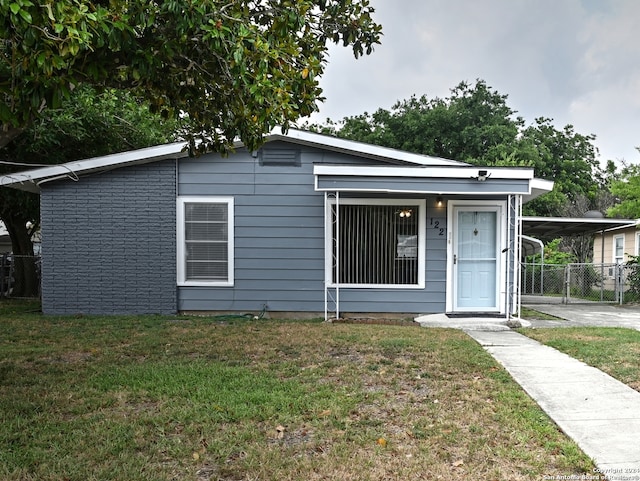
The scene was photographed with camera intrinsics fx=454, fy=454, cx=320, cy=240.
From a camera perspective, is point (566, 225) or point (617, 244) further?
point (617, 244)

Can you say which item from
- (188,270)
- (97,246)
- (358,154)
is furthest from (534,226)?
(97,246)

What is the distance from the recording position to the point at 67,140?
10.5 m

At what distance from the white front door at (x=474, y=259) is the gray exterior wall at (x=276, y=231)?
1.03m

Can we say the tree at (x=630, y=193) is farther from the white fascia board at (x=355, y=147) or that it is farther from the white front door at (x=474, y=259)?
the white fascia board at (x=355, y=147)

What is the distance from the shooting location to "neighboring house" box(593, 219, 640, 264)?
580 inches

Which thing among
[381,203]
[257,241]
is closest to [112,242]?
[257,241]

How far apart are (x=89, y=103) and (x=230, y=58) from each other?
24.5 ft

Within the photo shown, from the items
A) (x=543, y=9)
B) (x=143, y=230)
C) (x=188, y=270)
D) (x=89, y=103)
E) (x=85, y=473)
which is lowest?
(x=85, y=473)

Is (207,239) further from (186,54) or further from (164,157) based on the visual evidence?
(186,54)

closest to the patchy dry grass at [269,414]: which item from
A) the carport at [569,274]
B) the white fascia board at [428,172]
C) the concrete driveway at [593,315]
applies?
the white fascia board at [428,172]

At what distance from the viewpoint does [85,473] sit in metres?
2.58

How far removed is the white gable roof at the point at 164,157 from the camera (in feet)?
25.5

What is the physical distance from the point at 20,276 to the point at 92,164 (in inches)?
248

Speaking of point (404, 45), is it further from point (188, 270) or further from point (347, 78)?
point (188, 270)
